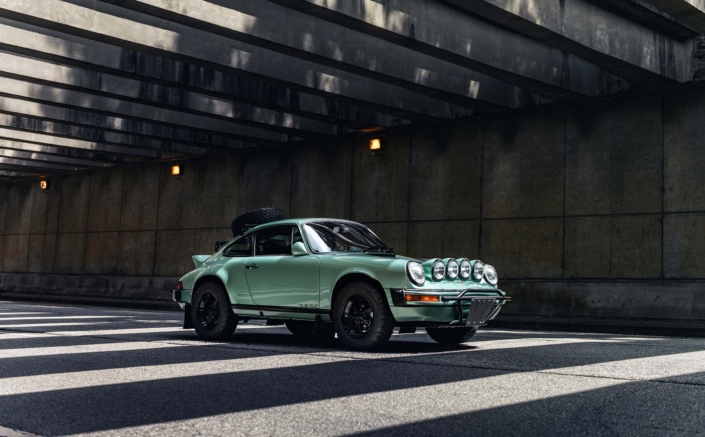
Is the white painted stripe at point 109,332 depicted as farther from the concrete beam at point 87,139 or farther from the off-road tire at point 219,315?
the concrete beam at point 87,139

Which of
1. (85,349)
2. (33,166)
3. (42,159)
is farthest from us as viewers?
(33,166)

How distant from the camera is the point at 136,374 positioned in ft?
21.4

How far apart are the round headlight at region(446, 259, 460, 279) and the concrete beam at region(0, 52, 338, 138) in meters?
10.9

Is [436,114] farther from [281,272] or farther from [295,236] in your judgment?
[281,272]

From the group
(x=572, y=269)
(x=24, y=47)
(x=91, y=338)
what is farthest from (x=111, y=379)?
(x=572, y=269)

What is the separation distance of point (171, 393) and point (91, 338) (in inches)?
197

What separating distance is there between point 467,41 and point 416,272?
699cm

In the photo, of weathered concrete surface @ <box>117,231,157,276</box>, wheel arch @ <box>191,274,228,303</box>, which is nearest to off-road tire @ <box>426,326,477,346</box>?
wheel arch @ <box>191,274,228,303</box>

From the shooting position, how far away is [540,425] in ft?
14.3

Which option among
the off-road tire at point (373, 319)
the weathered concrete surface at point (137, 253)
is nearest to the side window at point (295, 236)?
the off-road tire at point (373, 319)

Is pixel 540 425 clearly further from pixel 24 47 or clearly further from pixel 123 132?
pixel 123 132

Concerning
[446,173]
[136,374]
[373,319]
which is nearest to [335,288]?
[373,319]

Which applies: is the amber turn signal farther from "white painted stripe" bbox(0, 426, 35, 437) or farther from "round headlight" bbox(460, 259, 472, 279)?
"white painted stripe" bbox(0, 426, 35, 437)

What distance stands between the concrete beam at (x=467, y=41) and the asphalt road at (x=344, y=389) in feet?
18.1
